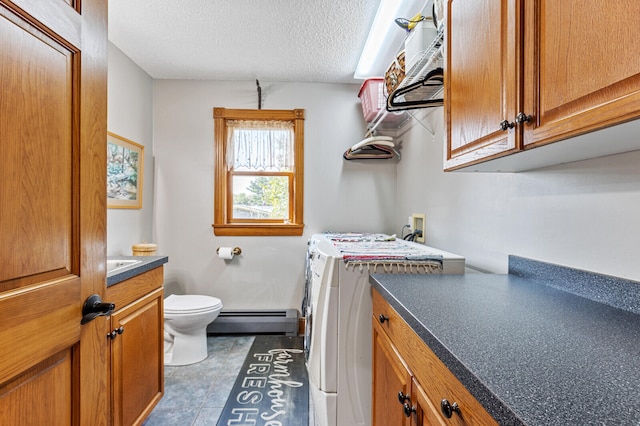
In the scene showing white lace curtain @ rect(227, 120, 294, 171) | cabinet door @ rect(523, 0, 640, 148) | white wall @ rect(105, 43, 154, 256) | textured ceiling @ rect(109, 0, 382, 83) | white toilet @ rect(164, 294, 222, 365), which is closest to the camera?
cabinet door @ rect(523, 0, 640, 148)

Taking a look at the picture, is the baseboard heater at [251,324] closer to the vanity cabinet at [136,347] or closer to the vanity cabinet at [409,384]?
the vanity cabinet at [136,347]

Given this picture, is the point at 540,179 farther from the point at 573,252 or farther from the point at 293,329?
the point at 293,329

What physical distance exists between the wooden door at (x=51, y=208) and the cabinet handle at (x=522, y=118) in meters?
1.15

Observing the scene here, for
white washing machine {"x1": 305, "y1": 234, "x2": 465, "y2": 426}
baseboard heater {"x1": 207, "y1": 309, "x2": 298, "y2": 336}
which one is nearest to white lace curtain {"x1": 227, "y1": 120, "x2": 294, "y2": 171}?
baseboard heater {"x1": 207, "y1": 309, "x2": 298, "y2": 336}

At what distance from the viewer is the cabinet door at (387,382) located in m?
0.92

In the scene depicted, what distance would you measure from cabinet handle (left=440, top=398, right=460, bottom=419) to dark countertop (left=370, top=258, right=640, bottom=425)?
0.08m

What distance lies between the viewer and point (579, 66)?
2.12ft

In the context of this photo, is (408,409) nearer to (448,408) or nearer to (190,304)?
(448,408)

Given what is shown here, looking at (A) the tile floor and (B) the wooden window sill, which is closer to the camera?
(A) the tile floor

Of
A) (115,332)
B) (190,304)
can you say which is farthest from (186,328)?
(115,332)

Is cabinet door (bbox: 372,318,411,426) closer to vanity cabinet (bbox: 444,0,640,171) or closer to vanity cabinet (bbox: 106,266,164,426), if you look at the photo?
vanity cabinet (bbox: 444,0,640,171)

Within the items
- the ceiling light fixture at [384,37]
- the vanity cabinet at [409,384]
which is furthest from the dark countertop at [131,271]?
the ceiling light fixture at [384,37]

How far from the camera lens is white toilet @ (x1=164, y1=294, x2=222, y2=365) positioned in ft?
7.23

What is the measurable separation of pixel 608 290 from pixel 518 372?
0.61m
